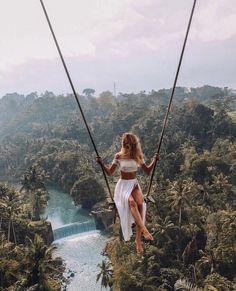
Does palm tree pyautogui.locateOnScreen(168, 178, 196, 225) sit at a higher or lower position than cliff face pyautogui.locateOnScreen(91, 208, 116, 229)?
higher

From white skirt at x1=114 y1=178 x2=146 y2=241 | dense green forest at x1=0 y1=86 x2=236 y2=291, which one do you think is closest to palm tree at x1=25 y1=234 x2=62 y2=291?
dense green forest at x1=0 y1=86 x2=236 y2=291

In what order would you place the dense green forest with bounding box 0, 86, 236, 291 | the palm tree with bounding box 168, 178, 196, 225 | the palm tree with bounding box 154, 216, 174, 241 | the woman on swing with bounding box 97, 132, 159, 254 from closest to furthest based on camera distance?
the woman on swing with bounding box 97, 132, 159, 254 < the dense green forest with bounding box 0, 86, 236, 291 < the palm tree with bounding box 154, 216, 174, 241 < the palm tree with bounding box 168, 178, 196, 225

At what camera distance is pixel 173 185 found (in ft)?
114

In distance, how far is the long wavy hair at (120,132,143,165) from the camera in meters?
7.22

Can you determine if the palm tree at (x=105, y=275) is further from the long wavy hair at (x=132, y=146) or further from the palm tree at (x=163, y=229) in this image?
the long wavy hair at (x=132, y=146)

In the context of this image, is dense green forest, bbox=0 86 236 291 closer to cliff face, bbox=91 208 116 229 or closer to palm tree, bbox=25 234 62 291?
palm tree, bbox=25 234 62 291

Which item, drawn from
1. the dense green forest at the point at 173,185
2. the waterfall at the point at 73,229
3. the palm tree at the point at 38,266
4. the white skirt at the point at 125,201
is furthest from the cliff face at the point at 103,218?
the white skirt at the point at 125,201

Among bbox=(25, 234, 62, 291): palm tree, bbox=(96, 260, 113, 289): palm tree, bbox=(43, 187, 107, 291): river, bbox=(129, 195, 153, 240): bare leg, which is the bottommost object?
bbox=(43, 187, 107, 291): river

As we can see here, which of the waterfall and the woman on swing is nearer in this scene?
the woman on swing

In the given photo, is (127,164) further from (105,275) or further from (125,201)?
(105,275)

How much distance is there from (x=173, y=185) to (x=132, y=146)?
27815mm

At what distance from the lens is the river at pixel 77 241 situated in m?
Result: 32.0

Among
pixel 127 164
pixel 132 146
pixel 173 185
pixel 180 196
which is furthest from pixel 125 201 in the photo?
pixel 173 185

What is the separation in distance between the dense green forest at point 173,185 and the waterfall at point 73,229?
4.94 meters
